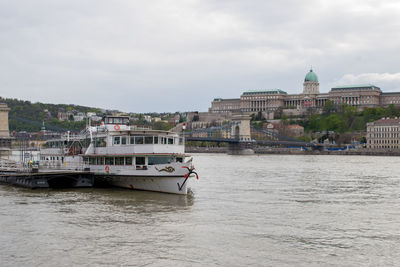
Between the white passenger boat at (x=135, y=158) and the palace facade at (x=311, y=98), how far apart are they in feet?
470

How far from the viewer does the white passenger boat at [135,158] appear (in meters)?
24.3

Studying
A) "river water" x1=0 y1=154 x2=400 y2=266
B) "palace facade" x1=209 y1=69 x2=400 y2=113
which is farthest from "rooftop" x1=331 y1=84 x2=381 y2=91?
"river water" x1=0 y1=154 x2=400 y2=266

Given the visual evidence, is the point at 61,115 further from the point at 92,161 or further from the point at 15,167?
the point at 92,161

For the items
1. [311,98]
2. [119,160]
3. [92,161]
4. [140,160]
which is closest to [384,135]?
[311,98]

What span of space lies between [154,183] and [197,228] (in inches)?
321

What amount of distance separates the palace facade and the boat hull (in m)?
145

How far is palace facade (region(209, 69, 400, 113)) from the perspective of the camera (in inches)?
6476

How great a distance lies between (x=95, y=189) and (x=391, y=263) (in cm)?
1756

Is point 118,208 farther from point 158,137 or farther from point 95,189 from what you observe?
point 95,189

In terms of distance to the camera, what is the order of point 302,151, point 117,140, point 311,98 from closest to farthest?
point 117,140 < point 302,151 < point 311,98

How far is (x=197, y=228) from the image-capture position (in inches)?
677

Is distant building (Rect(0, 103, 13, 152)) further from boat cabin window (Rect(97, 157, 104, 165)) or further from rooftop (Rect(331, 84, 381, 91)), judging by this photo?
rooftop (Rect(331, 84, 381, 91))

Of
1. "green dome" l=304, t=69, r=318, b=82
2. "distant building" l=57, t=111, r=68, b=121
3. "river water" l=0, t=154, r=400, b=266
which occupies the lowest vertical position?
"river water" l=0, t=154, r=400, b=266

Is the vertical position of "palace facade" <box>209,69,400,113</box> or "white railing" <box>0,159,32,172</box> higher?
"palace facade" <box>209,69,400,113</box>
